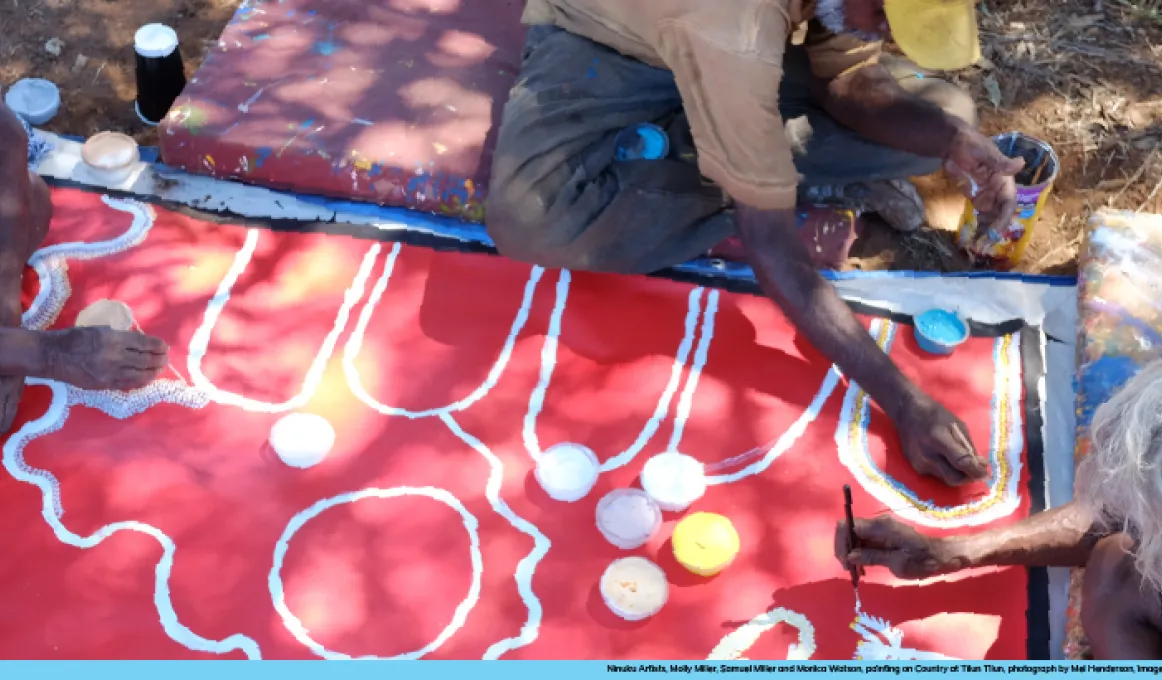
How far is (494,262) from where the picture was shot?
11.1 feet

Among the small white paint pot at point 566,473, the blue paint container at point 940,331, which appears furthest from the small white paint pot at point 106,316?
the blue paint container at point 940,331

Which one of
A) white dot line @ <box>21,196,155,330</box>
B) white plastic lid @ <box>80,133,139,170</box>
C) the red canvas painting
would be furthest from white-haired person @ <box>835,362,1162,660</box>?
white plastic lid @ <box>80,133,139,170</box>

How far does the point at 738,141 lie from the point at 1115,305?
1262mm

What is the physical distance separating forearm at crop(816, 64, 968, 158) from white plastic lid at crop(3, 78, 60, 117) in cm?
262

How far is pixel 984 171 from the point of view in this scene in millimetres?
3113

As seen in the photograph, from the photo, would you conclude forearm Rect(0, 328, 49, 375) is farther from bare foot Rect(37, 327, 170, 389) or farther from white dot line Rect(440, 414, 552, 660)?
white dot line Rect(440, 414, 552, 660)

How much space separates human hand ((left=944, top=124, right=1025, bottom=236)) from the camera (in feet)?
10.1

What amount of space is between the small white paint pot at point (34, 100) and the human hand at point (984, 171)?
9.81 feet

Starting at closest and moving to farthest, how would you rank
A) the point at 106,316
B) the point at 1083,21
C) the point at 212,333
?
the point at 106,316, the point at 212,333, the point at 1083,21

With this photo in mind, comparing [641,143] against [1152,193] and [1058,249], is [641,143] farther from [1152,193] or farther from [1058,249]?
[1152,193]

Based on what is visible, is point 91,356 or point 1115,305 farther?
point 1115,305

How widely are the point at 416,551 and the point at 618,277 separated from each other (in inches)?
42.8

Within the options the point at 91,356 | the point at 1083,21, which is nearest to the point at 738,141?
the point at 91,356

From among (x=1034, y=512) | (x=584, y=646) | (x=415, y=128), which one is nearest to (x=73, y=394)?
(x=415, y=128)
